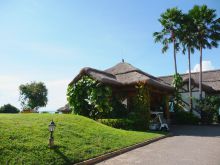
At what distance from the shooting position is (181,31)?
31.3 metres

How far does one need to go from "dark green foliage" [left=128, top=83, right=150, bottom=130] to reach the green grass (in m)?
5.36

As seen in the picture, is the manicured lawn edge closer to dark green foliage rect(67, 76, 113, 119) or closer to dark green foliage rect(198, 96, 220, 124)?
dark green foliage rect(67, 76, 113, 119)

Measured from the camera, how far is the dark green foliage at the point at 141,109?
18.6 metres

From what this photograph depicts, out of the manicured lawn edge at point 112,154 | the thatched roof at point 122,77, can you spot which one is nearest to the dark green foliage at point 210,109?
the thatched roof at point 122,77

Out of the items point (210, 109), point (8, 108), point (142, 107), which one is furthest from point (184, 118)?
point (8, 108)

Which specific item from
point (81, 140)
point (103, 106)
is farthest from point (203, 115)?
point (81, 140)

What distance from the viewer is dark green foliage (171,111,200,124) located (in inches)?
1089

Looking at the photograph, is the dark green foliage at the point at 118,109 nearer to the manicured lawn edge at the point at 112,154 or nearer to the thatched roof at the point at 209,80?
the manicured lawn edge at the point at 112,154

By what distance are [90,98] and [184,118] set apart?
42.3 feet

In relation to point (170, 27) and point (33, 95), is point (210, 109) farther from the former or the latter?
point (33, 95)

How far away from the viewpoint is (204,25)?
29.7 metres

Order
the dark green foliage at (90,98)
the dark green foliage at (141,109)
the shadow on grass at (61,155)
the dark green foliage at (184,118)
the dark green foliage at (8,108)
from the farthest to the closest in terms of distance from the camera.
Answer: the dark green foliage at (8,108) → the dark green foliage at (184,118) → the dark green foliage at (90,98) → the dark green foliage at (141,109) → the shadow on grass at (61,155)

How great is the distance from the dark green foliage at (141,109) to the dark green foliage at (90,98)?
2080 millimetres

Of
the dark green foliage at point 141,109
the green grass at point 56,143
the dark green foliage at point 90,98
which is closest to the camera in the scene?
the green grass at point 56,143
